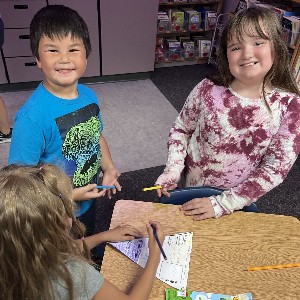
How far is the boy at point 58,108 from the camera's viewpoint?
1.06 metres

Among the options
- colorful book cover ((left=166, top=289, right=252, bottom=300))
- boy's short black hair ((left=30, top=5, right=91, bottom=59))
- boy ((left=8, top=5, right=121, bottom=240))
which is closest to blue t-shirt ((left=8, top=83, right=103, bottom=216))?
boy ((left=8, top=5, right=121, bottom=240))

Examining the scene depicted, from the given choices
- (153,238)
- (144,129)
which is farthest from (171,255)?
(144,129)

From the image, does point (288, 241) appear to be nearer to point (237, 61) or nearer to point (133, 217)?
point (133, 217)

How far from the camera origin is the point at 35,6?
3.08 meters

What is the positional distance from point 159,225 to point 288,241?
431 millimetres

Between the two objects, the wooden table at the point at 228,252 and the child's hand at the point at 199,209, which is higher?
the child's hand at the point at 199,209

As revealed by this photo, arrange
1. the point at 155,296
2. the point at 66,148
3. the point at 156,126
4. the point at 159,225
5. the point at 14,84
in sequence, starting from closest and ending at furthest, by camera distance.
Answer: the point at 155,296 → the point at 159,225 → the point at 66,148 → the point at 156,126 → the point at 14,84

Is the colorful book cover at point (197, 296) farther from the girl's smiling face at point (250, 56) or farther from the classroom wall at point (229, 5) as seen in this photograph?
the classroom wall at point (229, 5)

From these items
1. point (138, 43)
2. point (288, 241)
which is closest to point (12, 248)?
point (288, 241)

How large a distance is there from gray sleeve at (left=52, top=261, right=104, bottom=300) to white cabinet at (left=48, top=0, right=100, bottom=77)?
297cm

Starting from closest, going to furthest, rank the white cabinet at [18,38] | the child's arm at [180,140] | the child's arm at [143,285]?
the child's arm at [143,285] < the child's arm at [180,140] < the white cabinet at [18,38]

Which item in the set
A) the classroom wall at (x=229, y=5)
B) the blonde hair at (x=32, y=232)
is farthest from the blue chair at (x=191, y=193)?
the classroom wall at (x=229, y=5)

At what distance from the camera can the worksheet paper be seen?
3.10 ft

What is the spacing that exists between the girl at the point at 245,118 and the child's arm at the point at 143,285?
0.74 ft
